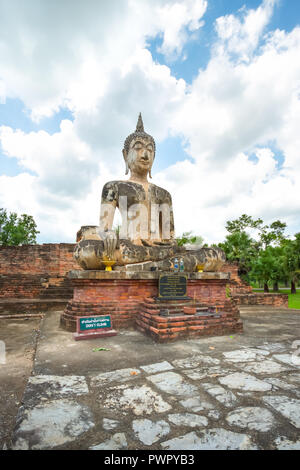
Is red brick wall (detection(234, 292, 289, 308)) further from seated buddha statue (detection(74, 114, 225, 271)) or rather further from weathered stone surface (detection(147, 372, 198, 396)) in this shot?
weathered stone surface (detection(147, 372, 198, 396))

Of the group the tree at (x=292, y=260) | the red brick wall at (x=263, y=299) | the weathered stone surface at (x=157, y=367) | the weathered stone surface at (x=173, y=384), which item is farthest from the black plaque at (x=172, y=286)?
the tree at (x=292, y=260)

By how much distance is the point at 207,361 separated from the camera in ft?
8.63

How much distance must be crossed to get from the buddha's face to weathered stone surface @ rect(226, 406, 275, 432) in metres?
5.15

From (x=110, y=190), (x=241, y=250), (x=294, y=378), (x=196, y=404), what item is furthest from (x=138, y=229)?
(x=241, y=250)

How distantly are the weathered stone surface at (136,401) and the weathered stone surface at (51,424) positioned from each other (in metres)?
0.20

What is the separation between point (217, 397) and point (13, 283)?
7.85m

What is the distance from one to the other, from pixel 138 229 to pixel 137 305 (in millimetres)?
1799

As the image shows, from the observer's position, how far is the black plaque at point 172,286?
14.3ft

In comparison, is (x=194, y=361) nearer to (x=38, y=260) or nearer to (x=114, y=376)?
(x=114, y=376)

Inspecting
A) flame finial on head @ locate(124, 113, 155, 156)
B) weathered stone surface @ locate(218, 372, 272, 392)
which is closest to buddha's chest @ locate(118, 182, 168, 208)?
flame finial on head @ locate(124, 113, 155, 156)

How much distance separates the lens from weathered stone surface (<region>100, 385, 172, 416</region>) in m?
1.72

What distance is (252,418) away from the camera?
1612mm
